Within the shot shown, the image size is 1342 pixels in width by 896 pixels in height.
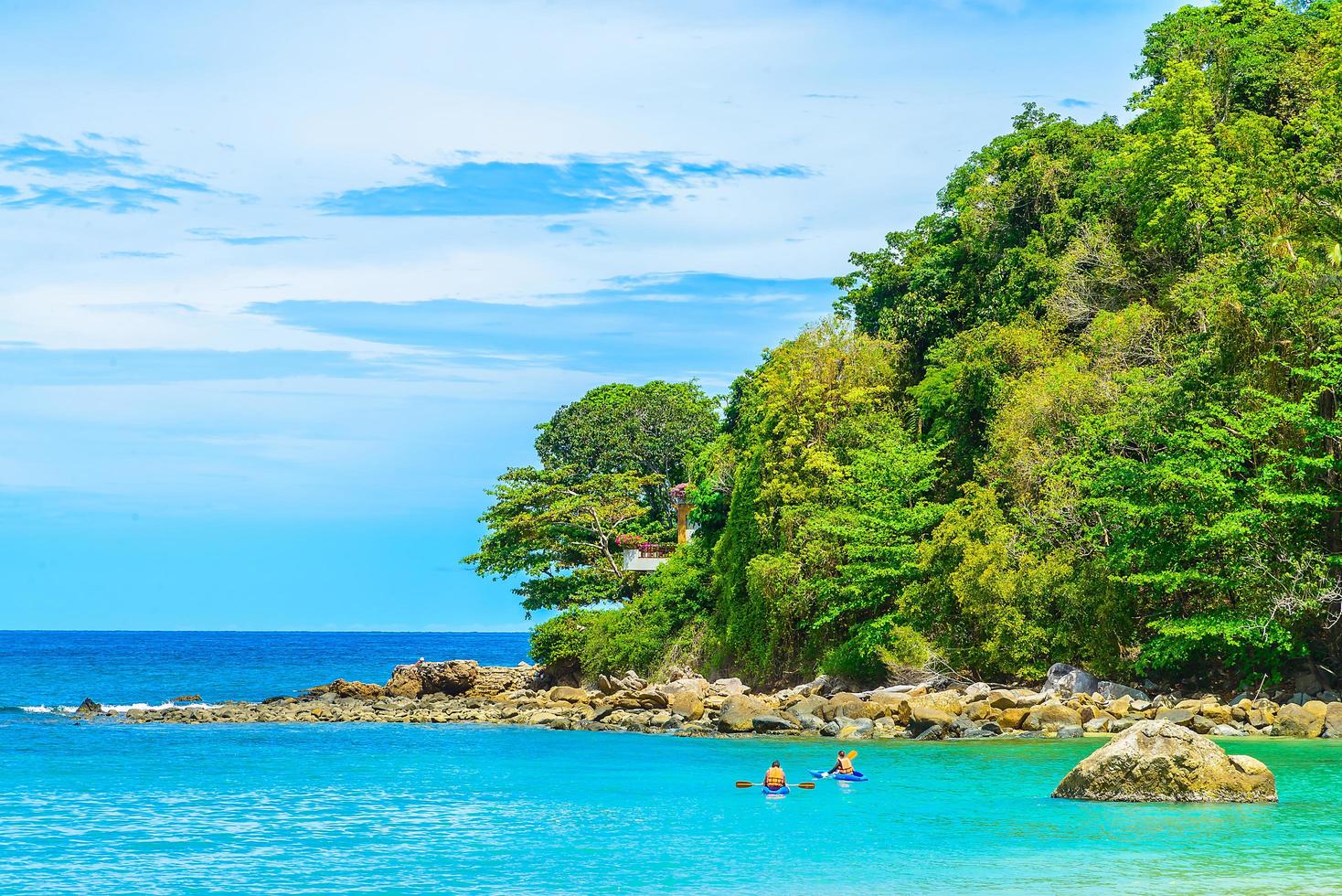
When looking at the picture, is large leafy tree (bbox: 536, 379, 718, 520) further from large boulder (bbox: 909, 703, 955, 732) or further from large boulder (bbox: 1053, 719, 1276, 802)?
large boulder (bbox: 1053, 719, 1276, 802)

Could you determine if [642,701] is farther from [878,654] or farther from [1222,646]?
[1222,646]

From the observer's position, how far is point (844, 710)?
113ft

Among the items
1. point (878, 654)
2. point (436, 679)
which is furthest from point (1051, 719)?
point (436, 679)

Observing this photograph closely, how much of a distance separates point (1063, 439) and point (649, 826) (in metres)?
20.5

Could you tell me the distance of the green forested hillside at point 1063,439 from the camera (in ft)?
103

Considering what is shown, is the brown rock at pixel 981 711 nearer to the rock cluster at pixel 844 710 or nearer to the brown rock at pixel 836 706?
the rock cluster at pixel 844 710

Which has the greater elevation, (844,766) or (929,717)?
(844,766)

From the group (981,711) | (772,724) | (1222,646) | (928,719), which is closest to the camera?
(928,719)

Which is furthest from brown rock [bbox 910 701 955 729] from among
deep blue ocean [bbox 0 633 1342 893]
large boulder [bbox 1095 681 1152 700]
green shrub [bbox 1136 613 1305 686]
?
green shrub [bbox 1136 613 1305 686]

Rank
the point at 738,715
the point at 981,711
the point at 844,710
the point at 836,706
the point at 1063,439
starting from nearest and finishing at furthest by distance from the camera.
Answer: the point at 981,711
the point at 844,710
the point at 836,706
the point at 738,715
the point at 1063,439

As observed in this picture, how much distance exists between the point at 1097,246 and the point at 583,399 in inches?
1296

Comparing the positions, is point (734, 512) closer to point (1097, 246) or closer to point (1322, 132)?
point (1097, 246)

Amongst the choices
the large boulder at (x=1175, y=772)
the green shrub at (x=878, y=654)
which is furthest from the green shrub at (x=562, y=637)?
the large boulder at (x=1175, y=772)

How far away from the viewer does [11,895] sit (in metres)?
16.5
